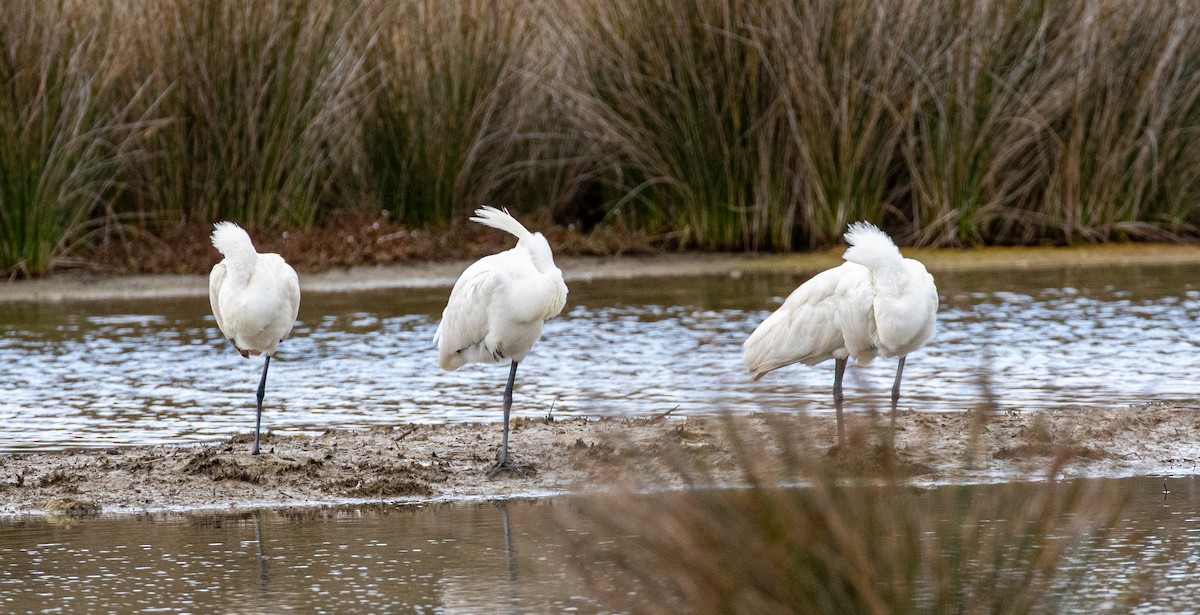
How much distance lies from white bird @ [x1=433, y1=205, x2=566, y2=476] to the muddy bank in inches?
9.4

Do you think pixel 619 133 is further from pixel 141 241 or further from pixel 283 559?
pixel 283 559

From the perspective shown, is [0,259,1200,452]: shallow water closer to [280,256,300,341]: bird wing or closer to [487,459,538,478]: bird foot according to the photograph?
[487,459,538,478]: bird foot

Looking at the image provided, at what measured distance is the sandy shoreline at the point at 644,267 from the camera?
13781 millimetres

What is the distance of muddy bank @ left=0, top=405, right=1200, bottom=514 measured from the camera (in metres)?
6.52

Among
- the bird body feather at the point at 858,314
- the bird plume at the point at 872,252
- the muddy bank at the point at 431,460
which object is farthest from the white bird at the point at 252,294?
the bird plume at the point at 872,252

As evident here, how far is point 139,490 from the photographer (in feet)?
21.7

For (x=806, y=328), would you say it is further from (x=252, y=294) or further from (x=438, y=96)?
(x=438, y=96)

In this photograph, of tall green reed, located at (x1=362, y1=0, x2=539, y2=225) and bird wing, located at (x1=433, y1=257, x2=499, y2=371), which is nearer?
bird wing, located at (x1=433, y1=257, x2=499, y2=371)

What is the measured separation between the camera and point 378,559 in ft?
17.9

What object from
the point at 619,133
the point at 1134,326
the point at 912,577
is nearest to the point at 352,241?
the point at 619,133

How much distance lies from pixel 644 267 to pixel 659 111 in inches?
53.6

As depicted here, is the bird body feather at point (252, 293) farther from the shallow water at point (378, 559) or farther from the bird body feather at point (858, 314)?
the bird body feather at point (858, 314)

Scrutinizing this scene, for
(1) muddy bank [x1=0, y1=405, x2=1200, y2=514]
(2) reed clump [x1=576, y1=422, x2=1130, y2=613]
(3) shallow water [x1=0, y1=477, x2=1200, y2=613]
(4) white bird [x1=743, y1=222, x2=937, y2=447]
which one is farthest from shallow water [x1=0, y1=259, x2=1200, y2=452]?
(2) reed clump [x1=576, y1=422, x2=1130, y2=613]

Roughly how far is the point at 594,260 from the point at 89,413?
7021 millimetres
